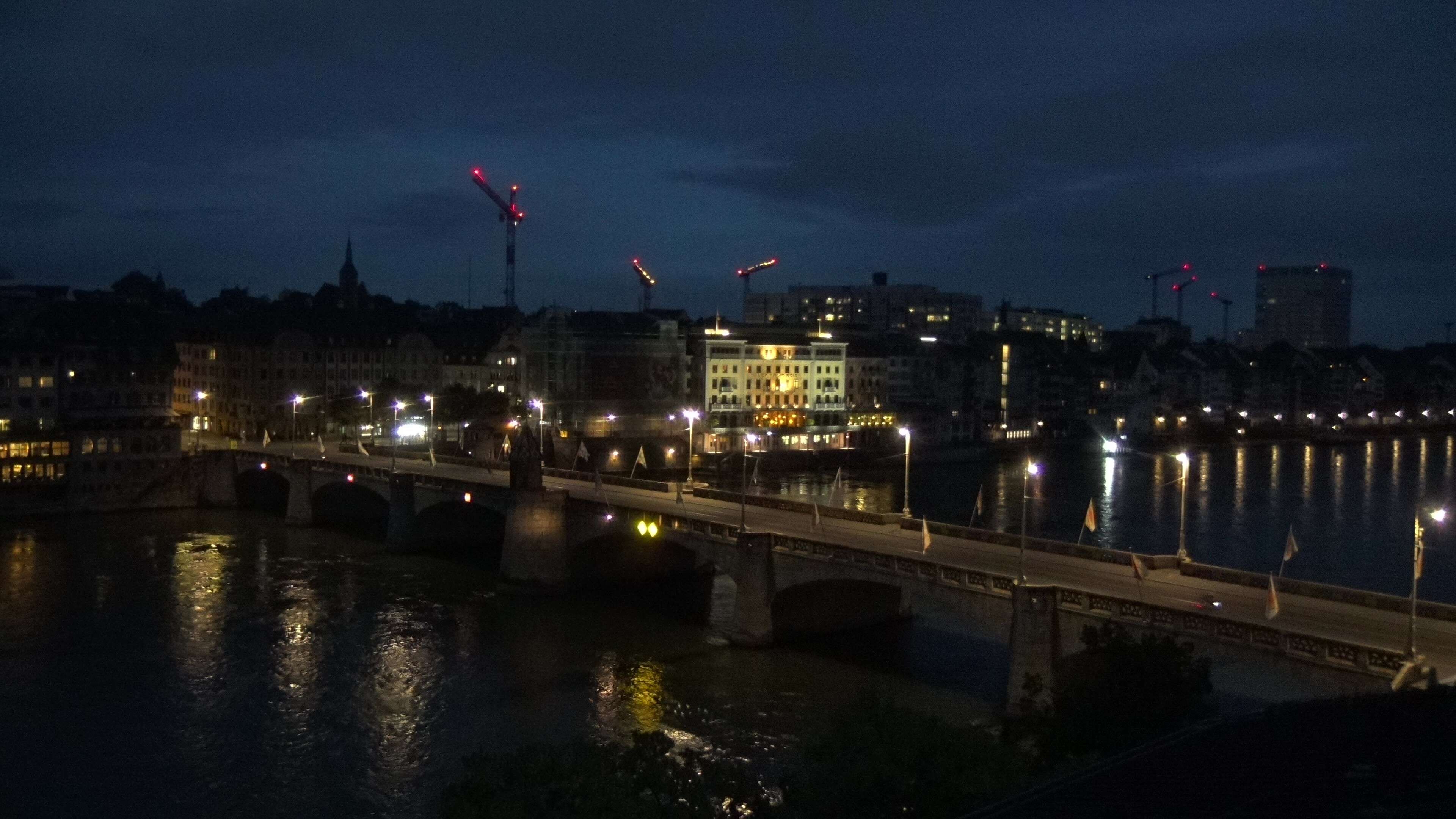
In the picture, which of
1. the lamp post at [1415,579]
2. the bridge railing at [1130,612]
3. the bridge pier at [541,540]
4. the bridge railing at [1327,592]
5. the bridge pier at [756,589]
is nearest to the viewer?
the lamp post at [1415,579]

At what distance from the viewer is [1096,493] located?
92.6 meters

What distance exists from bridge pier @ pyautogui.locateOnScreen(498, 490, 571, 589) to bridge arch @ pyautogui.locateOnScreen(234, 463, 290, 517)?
32.2m

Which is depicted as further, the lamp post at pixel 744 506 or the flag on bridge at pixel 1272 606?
the lamp post at pixel 744 506

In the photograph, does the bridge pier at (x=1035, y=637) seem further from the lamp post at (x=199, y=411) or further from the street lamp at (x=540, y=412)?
the lamp post at (x=199, y=411)

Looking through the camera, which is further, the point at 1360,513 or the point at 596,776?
the point at 1360,513

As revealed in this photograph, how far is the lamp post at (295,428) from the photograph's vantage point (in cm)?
8931

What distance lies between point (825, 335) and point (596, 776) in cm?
12815

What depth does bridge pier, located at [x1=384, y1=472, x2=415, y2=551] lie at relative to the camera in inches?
2451

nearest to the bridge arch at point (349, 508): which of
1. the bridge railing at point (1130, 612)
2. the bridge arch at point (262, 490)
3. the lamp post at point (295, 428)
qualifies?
the bridge arch at point (262, 490)

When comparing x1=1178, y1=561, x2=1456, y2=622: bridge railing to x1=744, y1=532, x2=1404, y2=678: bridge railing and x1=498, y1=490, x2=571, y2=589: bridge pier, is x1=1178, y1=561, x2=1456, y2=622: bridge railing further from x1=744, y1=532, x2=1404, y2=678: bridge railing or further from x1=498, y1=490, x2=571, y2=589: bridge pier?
x1=498, y1=490, x2=571, y2=589: bridge pier

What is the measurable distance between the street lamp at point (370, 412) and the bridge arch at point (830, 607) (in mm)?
71314

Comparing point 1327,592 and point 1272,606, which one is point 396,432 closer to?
point 1327,592

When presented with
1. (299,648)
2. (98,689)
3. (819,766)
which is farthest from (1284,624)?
(98,689)

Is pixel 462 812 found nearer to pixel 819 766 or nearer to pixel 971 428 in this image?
pixel 819 766
